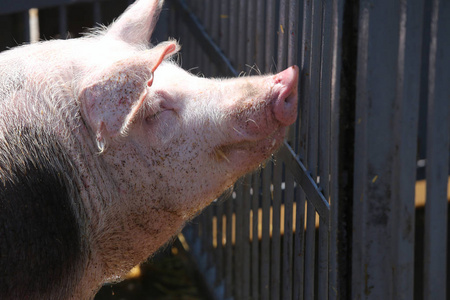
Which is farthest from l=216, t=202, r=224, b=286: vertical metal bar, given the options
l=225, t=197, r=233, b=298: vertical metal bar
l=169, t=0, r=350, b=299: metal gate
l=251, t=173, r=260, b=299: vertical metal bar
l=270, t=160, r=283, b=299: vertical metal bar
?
l=270, t=160, r=283, b=299: vertical metal bar

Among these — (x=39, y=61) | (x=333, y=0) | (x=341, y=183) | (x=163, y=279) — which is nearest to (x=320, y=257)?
(x=341, y=183)

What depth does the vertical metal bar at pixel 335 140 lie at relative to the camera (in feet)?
8.06

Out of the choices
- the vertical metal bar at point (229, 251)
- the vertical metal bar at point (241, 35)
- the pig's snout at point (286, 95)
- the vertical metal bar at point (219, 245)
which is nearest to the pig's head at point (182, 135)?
the pig's snout at point (286, 95)

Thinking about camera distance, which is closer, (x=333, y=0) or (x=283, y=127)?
(x=333, y=0)

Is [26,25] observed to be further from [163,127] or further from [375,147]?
[375,147]

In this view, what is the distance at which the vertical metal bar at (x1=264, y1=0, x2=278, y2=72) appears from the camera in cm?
312

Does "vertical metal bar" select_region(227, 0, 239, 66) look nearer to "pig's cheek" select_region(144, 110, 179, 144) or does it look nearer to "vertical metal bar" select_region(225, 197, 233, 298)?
"vertical metal bar" select_region(225, 197, 233, 298)

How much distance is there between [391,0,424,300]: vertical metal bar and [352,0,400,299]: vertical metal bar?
4 centimetres

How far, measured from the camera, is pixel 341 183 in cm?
252

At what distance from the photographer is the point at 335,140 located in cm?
253

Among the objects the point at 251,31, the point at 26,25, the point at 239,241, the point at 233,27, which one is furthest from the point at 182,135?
the point at 26,25

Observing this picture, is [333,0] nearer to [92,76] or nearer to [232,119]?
[232,119]

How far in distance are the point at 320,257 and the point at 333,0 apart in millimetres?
1125

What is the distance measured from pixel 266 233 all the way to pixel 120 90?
132cm
